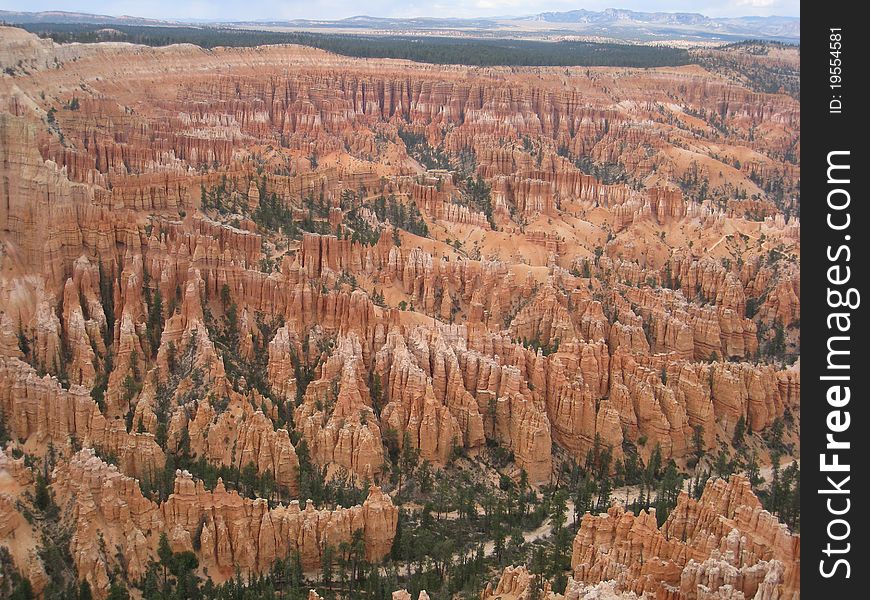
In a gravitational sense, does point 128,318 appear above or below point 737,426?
above

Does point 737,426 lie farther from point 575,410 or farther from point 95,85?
point 95,85

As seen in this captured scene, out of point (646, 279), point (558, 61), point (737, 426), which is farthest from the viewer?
point (558, 61)

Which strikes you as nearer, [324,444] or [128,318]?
[324,444]

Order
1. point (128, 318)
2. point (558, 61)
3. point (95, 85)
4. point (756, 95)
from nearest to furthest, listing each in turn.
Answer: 1. point (128, 318)
2. point (95, 85)
3. point (756, 95)
4. point (558, 61)

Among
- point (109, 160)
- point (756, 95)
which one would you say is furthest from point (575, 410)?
point (756, 95)
